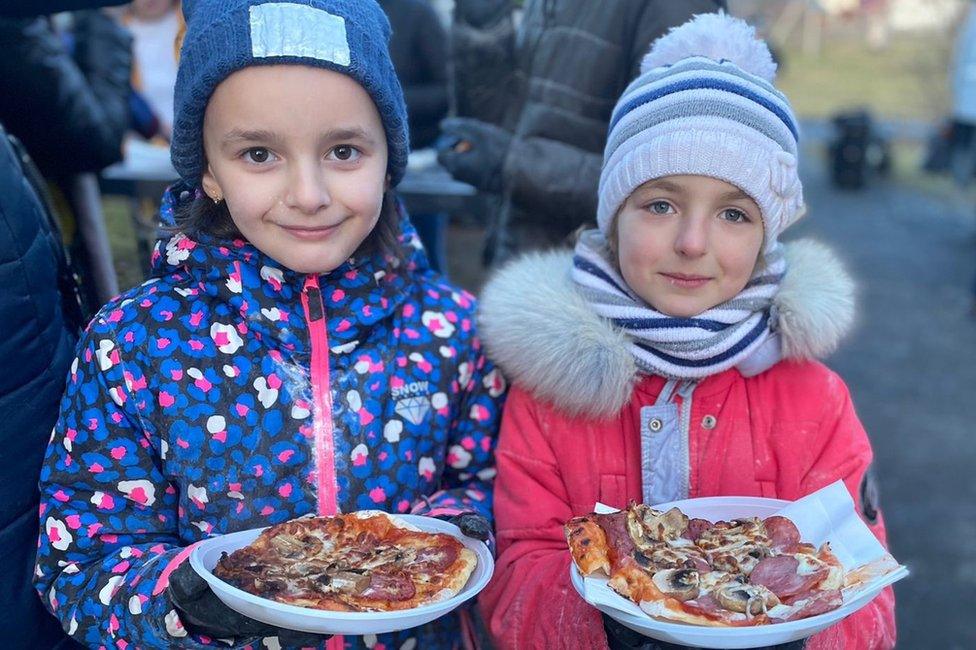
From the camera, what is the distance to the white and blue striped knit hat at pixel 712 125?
1.77 meters

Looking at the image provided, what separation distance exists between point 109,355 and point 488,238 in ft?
6.11

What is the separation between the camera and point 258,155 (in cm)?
165

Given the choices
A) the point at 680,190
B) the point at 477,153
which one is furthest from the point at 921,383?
the point at 680,190

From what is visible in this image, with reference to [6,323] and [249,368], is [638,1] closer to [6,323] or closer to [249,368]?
[249,368]

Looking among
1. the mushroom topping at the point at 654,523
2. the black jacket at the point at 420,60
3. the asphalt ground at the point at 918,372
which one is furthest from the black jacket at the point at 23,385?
the black jacket at the point at 420,60

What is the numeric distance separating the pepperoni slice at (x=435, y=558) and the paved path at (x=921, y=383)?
8.69 ft

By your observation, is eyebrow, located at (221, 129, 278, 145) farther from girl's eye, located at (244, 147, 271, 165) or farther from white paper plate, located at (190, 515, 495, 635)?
white paper plate, located at (190, 515, 495, 635)

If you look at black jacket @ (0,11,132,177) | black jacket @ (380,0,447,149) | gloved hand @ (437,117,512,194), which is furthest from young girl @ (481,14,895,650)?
black jacket @ (380,0,447,149)

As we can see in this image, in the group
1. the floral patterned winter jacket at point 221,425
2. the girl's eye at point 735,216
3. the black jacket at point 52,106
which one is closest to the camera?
the floral patterned winter jacket at point 221,425

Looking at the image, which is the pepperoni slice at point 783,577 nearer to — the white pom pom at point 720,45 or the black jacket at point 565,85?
the white pom pom at point 720,45

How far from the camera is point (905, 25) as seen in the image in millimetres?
20672

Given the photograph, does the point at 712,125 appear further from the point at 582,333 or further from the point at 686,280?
the point at 582,333

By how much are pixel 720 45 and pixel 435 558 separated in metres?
1.23

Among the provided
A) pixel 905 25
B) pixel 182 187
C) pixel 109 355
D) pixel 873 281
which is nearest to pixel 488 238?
pixel 182 187
